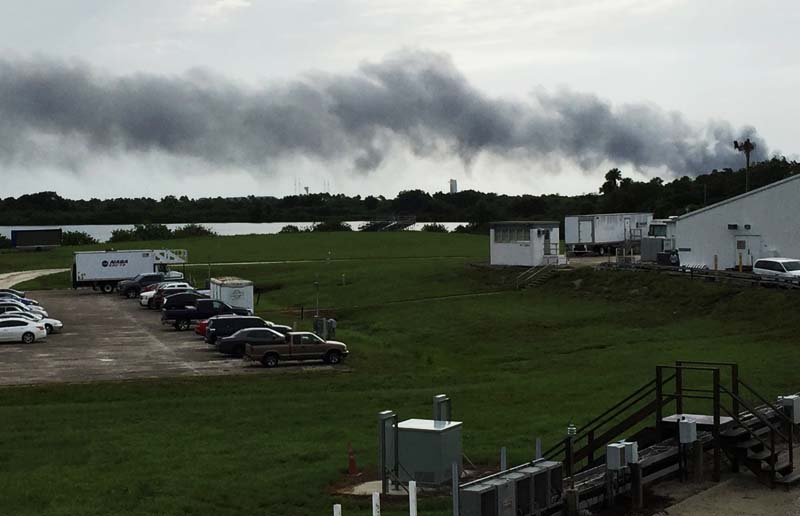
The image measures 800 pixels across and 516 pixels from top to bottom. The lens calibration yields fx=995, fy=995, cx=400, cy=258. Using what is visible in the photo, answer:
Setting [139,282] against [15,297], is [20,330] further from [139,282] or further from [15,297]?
[139,282]

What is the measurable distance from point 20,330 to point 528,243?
3610 centimetres

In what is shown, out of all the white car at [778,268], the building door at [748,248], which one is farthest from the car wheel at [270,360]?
the building door at [748,248]

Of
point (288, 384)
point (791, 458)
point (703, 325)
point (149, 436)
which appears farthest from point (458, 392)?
point (703, 325)

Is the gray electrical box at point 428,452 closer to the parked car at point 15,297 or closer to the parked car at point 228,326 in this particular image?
the parked car at point 228,326

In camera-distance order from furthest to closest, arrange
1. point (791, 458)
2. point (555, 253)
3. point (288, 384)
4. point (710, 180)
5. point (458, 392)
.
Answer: point (710, 180), point (555, 253), point (288, 384), point (458, 392), point (791, 458)

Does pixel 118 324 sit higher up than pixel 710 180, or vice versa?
pixel 710 180

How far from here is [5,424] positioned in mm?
28484

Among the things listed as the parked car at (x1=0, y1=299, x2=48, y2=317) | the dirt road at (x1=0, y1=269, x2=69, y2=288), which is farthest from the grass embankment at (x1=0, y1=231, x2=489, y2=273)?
the parked car at (x1=0, y1=299, x2=48, y2=317)

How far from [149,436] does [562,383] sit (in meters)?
14.9

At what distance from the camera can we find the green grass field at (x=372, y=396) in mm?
21234

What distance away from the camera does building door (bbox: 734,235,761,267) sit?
60.5 meters

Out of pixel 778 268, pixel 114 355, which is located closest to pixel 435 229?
pixel 778 268

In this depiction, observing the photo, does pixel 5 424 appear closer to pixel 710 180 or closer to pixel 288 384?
pixel 288 384

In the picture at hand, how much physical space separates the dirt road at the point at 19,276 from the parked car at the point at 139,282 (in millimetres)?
16866
